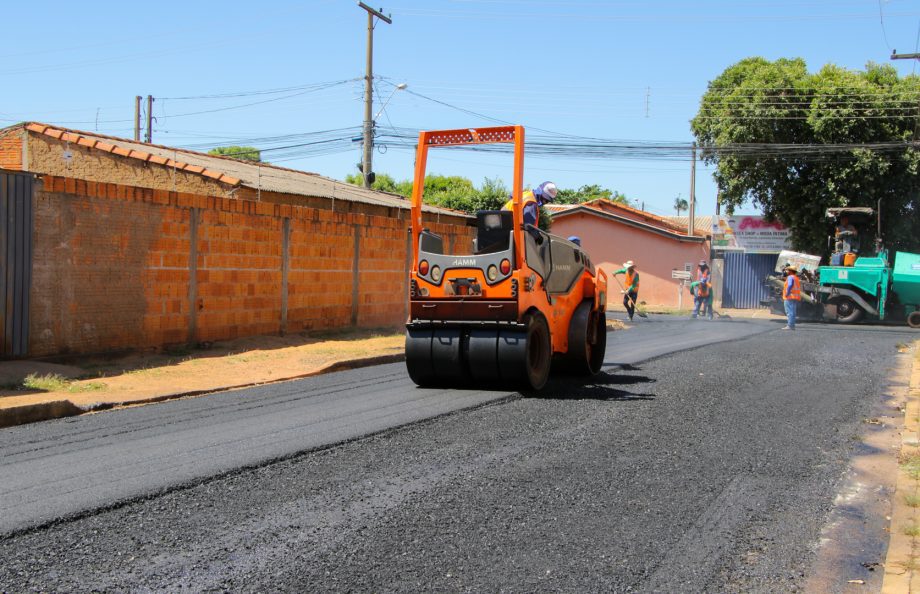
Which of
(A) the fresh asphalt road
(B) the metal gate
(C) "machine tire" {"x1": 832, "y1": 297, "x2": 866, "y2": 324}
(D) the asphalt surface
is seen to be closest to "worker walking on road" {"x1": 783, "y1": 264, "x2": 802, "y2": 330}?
(C) "machine tire" {"x1": 832, "y1": 297, "x2": 866, "y2": 324}

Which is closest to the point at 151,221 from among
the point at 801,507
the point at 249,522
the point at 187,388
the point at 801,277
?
the point at 187,388

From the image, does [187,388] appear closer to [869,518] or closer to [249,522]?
[249,522]

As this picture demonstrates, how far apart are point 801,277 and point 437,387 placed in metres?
22.1

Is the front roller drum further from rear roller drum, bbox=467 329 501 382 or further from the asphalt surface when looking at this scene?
the asphalt surface

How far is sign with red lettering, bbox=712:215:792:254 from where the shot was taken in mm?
37656

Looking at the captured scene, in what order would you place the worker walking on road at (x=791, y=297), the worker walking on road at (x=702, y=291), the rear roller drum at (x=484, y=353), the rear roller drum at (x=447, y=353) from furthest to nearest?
1. the worker walking on road at (x=702, y=291)
2. the worker walking on road at (x=791, y=297)
3. the rear roller drum at (x=447, y=353)
4. the rear roller drum at (x=484, y=353)

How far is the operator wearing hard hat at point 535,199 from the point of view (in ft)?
34.3

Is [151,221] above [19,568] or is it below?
above

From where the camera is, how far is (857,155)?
103 feet

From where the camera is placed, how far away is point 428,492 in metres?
5.93

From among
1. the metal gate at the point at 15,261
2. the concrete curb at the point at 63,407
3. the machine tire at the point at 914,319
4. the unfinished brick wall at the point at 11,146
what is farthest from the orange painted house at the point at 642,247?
the metal gate at the point at 15,261

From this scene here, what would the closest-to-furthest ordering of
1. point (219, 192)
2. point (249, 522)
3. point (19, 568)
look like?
1. point (19, 568)
2. point (249, 522)
3. point (219, 192)

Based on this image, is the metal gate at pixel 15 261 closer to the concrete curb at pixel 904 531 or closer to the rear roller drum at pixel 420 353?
the rear roller drum at pixel 420 353

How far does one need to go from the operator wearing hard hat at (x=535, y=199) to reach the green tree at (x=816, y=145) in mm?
24904
